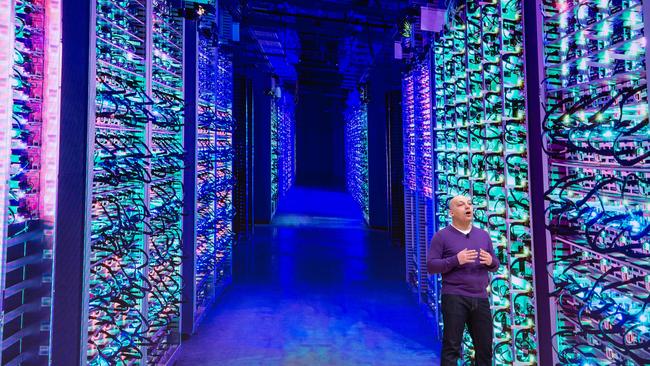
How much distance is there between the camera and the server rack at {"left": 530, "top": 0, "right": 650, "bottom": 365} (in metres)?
1.68

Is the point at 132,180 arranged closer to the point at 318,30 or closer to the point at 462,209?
the point at 462,209

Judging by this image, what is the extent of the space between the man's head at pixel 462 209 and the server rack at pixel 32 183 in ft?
7.30

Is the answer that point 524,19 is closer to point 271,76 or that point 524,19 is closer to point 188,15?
point 188,15

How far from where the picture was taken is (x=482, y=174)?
3.19 m

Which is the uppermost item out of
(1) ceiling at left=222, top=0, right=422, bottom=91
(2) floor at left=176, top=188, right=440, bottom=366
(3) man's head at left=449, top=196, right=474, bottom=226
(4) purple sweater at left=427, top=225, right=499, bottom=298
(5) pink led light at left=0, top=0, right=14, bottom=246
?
(1) ceiling at left=222, top=0, right=422, bottom=91

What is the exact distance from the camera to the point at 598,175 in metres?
2.01

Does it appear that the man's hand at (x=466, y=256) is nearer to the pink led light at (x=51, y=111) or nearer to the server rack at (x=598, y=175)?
the server rack at (x=598, y=175)

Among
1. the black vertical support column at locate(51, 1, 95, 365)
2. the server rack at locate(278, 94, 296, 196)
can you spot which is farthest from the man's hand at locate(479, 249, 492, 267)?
the server rack at locate(278, 94, 296, 196)

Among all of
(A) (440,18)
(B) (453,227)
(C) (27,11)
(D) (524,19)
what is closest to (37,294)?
(C) (27,11)

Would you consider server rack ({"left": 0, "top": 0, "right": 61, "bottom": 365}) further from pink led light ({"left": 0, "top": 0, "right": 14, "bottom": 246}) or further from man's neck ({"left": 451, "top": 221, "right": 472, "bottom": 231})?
man's neck ({"left": 451, "top": 221, "right": 472, "bottom": 231})

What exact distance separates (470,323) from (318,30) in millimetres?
7965

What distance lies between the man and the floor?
1.14 meters

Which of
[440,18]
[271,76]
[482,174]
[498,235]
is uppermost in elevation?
[271,76]

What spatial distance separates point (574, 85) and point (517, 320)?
1.50 meters
